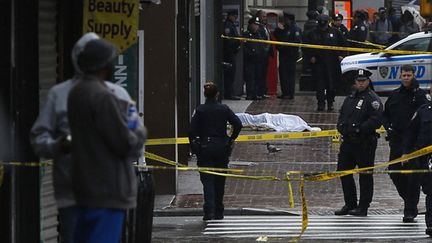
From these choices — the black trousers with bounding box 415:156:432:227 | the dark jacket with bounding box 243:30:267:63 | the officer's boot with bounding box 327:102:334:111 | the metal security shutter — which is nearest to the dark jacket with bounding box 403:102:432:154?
the black trousers with bounding box 415:156:432:227

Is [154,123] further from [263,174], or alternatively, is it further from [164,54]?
[263,174]

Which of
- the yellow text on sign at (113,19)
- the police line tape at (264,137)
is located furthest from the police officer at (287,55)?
the yellow text on sign at (113,19)

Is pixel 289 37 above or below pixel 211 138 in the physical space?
above

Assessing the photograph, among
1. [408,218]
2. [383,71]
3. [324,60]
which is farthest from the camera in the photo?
[383,71]

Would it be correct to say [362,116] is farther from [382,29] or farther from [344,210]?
[382,29]

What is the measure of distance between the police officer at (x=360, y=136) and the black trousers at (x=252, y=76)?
13515 mm

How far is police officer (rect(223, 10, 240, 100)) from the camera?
1088 inches

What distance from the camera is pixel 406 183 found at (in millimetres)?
14586

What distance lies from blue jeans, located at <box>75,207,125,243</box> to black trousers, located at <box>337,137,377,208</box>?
7.79 metres

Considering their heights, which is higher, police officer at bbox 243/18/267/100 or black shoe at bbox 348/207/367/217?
police officer at bbox 243/18/267/100

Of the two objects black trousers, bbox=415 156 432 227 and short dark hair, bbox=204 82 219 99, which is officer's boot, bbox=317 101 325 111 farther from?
black trousers, bbox=415 156 432 227

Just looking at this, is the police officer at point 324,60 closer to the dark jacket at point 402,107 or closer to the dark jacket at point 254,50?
the dark jacket at point 254,50

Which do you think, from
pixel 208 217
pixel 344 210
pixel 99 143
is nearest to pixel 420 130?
pixel 344 210

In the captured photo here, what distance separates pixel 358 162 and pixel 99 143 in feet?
26.8
